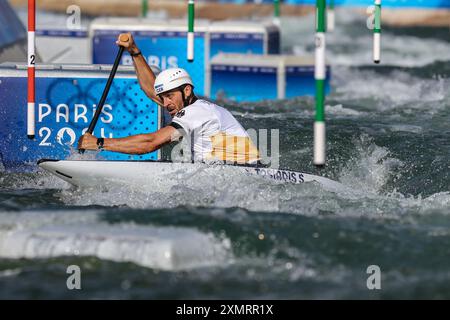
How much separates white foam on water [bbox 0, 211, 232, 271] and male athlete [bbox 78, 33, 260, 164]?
4.53ft

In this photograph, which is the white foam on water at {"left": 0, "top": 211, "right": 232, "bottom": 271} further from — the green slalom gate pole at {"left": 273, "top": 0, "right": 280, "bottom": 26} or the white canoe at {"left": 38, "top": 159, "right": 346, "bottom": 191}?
the green slalom gate pole at {"left": 273, "top": 0, "right": 280, "bottom": 26}

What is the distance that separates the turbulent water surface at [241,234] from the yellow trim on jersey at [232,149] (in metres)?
0.39

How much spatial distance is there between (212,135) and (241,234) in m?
1.87

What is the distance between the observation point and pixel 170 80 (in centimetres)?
922

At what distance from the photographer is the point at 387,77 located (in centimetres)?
1823

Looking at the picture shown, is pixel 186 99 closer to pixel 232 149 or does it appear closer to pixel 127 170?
pixel 232 149

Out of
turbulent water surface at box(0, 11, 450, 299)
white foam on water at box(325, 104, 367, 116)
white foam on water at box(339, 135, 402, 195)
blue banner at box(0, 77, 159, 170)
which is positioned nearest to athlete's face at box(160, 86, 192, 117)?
turbulent water surface at box(0, 11, 450, 299)

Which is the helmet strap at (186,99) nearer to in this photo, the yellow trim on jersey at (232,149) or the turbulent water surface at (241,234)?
the yellow trim on jersey at (232,149)

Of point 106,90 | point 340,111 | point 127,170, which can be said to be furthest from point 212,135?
point 340,111

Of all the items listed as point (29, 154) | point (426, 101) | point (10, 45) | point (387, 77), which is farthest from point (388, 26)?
point (29, 154)

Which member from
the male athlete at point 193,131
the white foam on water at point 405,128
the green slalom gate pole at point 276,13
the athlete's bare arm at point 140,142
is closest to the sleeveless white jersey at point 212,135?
the male athlete at point 193,131

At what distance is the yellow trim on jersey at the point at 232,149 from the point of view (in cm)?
924

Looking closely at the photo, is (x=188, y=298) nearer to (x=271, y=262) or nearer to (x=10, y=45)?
(x=271, y=262)
